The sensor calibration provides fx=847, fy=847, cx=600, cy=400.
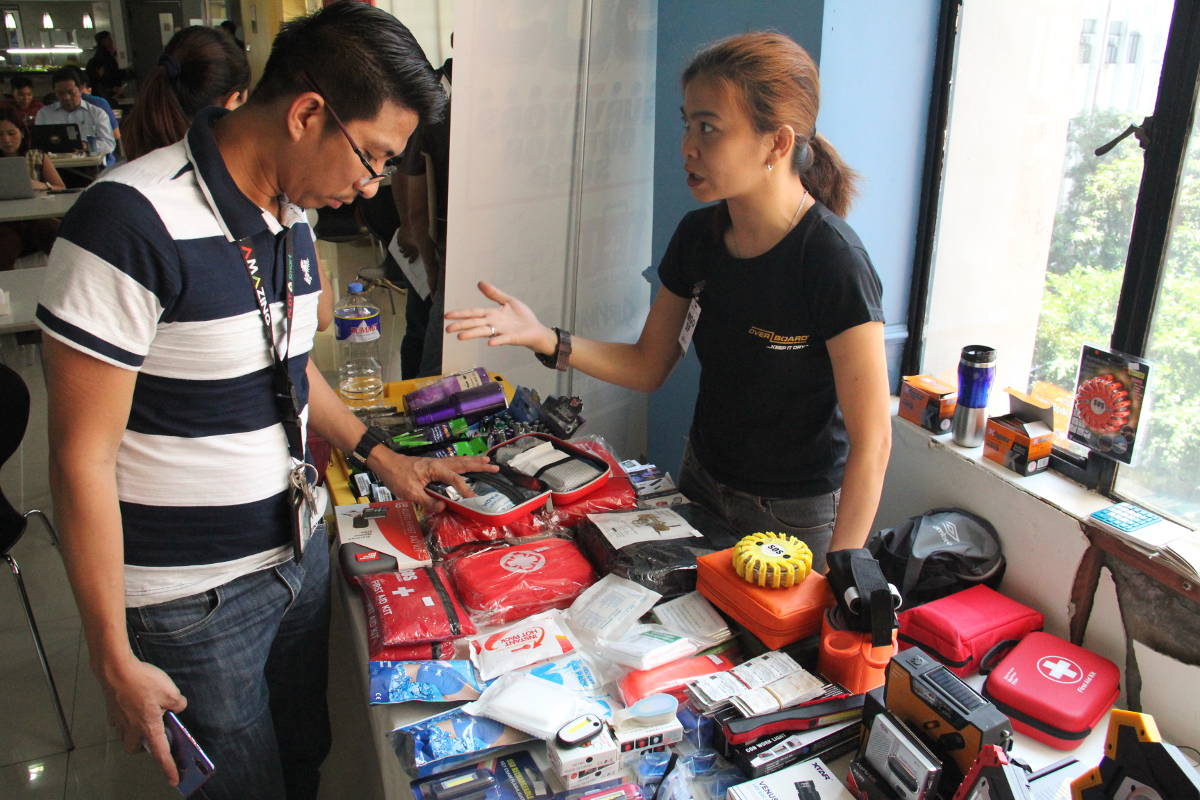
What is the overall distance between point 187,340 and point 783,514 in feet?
3.63

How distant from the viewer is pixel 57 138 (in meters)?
6.66

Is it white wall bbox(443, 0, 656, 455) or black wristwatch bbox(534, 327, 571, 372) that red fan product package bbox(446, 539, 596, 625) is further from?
white wall bbox(443, 0, 656, 455)

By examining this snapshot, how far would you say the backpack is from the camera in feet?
5.34

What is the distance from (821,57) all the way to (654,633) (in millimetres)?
1347

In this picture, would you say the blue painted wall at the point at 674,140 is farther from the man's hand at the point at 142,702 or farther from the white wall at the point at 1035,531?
the man's hand at the point at 142,702

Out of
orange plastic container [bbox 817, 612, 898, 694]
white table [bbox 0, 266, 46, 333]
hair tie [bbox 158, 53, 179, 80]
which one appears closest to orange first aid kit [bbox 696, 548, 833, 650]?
orange plastic container [bbox 817, 612, 898, 694]

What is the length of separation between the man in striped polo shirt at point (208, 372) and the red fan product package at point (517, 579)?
11.1 inches

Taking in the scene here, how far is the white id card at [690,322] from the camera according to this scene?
1.71 m

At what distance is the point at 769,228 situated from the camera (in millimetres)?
1552

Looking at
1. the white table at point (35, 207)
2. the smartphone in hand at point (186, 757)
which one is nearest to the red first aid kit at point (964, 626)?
the smartphone in hand at point (186, 757)

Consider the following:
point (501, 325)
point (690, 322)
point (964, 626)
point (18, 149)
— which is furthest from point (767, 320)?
point (18, 149)

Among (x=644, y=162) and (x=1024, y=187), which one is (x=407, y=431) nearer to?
(x=644, y=162)

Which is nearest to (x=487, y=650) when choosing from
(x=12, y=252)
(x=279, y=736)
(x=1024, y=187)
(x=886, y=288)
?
(x=279, y=736)

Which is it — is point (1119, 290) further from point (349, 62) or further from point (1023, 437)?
point (349, 62)
